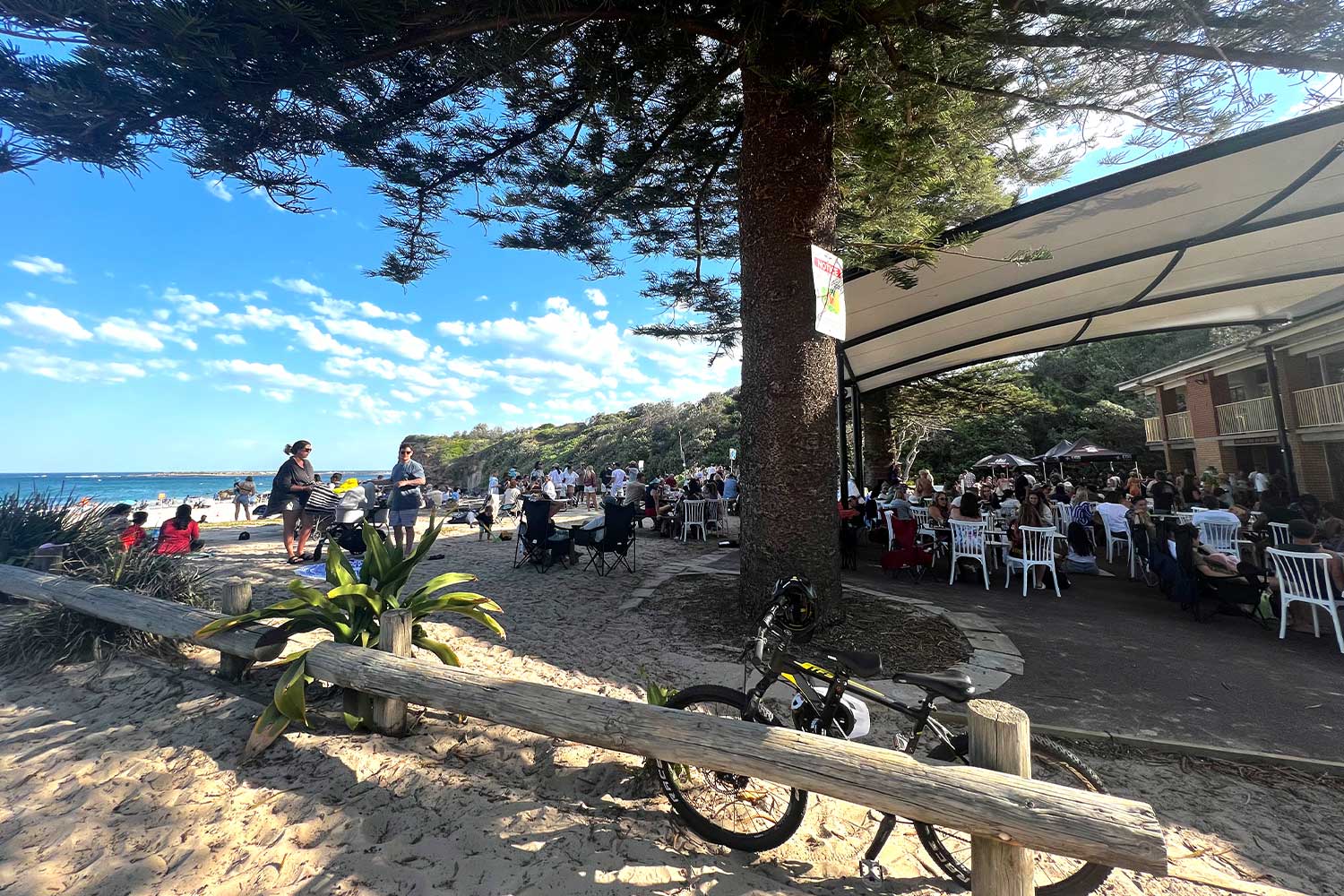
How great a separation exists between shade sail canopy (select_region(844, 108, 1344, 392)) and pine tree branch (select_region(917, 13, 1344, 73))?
1.64 m

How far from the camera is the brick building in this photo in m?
11.1

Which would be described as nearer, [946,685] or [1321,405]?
[946,685]

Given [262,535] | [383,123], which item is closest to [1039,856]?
[383,123]

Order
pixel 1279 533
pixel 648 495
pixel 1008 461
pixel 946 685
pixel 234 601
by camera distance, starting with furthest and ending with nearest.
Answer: pixel 1008 461 < pixel 648 495 < pixel 1279 533 < pixel 234 601 < pixel 946 685

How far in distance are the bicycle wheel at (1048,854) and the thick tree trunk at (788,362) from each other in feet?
6.63

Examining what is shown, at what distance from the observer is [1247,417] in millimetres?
14477

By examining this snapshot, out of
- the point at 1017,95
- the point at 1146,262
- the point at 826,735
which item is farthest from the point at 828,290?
the point at 1146,262

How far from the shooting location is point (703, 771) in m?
2.25

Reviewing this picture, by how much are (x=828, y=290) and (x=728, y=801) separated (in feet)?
10.3

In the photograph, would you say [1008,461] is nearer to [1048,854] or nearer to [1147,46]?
[1147,46]

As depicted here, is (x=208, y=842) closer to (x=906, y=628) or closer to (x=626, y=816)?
(x=626, y=816)

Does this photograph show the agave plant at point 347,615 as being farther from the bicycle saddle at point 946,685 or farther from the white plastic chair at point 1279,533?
the white plastic chair at point 1279,533

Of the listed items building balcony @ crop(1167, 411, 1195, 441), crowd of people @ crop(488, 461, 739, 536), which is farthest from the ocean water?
building balcony @ crop(1167, 411, 1195, 441)

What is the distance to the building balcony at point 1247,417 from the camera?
44.9 ft
